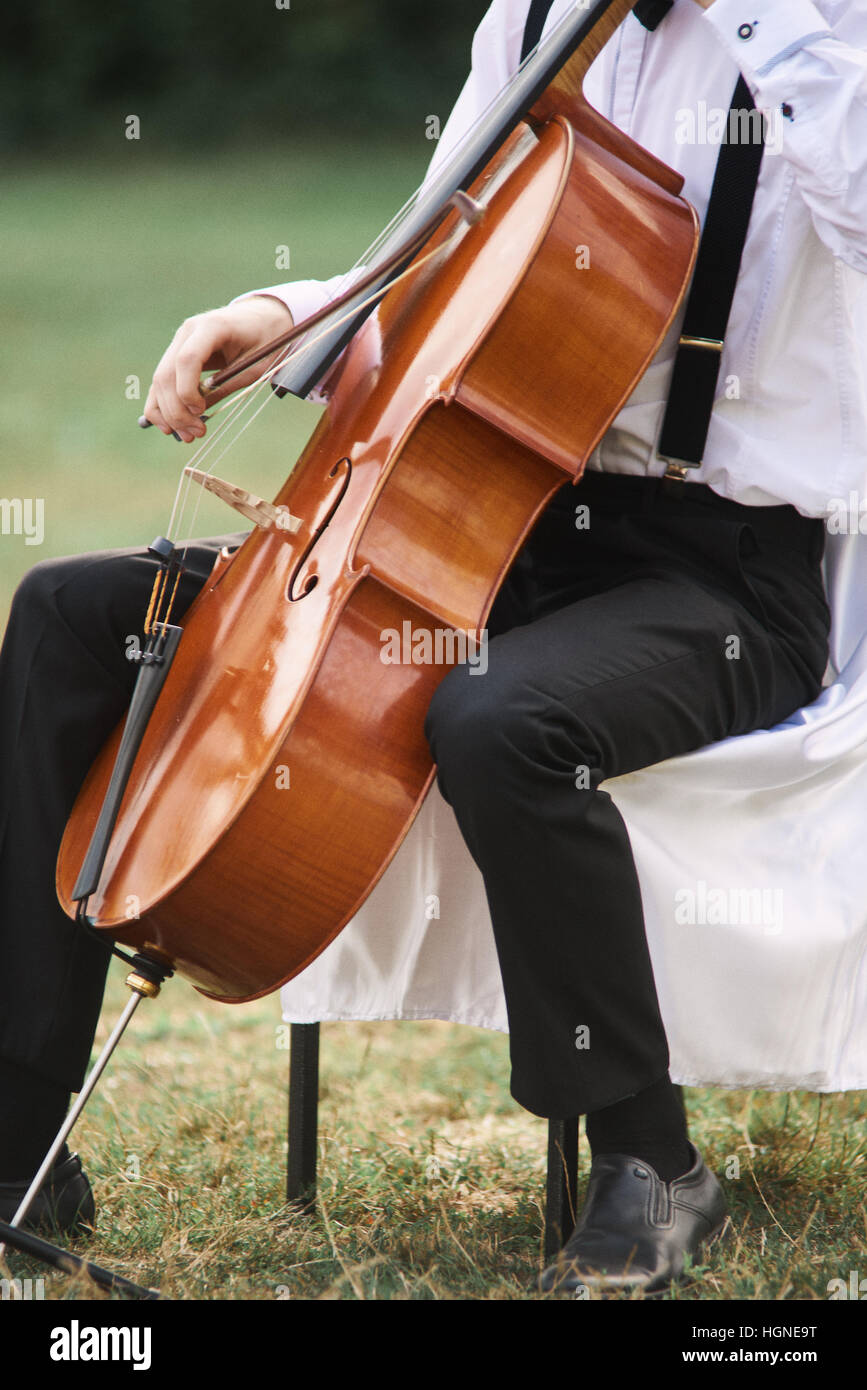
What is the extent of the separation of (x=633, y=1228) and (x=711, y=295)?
0.96 m

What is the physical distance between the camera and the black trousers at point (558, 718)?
1.45m

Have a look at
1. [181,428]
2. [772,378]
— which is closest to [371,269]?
[181,428]

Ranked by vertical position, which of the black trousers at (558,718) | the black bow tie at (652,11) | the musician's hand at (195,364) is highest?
the black bow tie at (652,11)

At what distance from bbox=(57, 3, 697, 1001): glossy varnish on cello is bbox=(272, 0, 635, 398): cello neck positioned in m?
0.01

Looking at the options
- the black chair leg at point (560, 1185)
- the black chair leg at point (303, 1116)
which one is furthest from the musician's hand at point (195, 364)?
the black chair leg at point (560, 1185)

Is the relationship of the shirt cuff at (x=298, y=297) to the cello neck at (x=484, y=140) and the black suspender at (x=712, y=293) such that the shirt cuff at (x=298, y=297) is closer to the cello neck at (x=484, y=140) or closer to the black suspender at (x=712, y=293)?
the cello neck at (x=484, y=140)

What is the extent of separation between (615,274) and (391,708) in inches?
19.4

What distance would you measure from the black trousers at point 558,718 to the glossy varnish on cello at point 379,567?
0.07m

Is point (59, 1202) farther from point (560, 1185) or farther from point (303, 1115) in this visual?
point (560, 1185)

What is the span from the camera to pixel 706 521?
1.64 metres

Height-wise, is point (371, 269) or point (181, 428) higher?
point (371, 269)

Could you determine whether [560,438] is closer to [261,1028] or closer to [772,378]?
[772,378]
